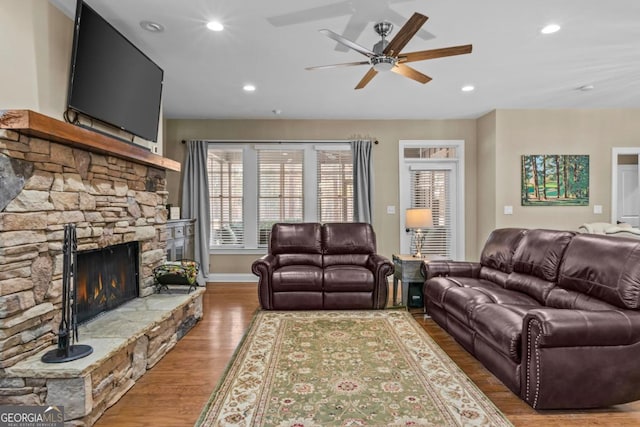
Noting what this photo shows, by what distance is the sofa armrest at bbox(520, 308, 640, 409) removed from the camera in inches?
78.1

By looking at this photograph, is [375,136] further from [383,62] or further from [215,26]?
[215,26]

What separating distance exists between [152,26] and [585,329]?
A: 147 inches

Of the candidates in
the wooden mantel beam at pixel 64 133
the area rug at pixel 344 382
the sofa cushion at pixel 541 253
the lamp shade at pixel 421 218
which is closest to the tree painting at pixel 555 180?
the lamp shade at pixel 421 218

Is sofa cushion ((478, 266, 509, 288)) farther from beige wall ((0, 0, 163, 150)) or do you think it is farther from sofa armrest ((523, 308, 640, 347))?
beige wall ((0, 0, 163, 150))

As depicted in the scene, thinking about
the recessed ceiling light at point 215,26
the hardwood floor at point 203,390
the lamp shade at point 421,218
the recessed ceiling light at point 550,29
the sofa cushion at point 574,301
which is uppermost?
the recessed ceiling light at point 550,29

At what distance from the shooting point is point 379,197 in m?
5.82

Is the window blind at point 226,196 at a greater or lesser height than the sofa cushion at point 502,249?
greater

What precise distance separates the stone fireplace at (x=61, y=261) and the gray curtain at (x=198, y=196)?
93.0 inches

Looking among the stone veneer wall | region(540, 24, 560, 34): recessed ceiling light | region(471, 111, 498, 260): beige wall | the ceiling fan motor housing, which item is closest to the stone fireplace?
the stone veneer wall

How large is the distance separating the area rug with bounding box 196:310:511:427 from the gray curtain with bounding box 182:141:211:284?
253 centimetres

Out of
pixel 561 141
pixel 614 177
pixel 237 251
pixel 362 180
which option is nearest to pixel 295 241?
pixel 237 251

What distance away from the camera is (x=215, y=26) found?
281cm

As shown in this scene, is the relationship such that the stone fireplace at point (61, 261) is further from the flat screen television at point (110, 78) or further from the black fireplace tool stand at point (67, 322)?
the flat screen television at point (110, 78)

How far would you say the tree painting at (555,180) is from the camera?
202 inches
